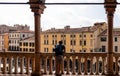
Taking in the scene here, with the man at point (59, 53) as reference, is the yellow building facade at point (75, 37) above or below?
above

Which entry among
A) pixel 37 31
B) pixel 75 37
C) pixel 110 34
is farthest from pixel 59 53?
pixel 75 37

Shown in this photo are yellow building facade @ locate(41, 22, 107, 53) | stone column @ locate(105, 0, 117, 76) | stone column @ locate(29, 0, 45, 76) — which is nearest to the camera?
stone column @ locate(105, 0, 117, 76)

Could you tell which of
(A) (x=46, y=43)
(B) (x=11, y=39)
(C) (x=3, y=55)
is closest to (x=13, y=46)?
(B) (x=11, y=39)

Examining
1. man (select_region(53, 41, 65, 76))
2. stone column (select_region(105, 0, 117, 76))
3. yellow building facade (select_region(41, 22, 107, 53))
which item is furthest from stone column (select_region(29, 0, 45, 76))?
yellow building facade (select_region(41, 22, 107, 53))

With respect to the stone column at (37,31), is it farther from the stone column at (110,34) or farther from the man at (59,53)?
the stone column at (110,34)

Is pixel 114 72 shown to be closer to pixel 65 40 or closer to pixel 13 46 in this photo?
pixel 65 40

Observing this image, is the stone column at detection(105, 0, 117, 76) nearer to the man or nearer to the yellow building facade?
the man

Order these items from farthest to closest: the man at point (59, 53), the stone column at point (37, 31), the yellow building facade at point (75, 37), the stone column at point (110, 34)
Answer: the yellow building facade at point (75, 37)
the stone column at point (37, 31)
the stone column at point (110, 34)
the man at point (59, 53)

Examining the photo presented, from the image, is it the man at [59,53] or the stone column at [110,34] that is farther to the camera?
the stone column at [110,34]

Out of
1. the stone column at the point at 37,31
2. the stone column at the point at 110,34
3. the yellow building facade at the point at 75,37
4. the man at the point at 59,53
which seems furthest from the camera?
the yellow building facade at the point at 75,37

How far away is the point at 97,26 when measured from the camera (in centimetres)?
7931

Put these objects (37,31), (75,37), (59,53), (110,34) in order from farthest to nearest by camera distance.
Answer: (75,37), (37,31), (110,34), (59,53)

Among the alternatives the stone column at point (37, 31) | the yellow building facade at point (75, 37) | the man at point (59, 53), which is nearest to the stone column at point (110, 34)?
the man at point (59, 53)

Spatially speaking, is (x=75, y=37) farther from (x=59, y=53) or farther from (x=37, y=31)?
(x=59, y=53)
